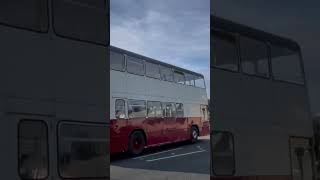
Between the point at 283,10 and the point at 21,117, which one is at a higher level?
the point at 283,10

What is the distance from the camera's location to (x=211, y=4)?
6.98ft

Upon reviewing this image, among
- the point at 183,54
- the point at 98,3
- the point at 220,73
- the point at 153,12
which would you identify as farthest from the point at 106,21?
the point at 220,73

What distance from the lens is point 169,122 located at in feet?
6.59

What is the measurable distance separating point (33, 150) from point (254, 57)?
102 centimetres

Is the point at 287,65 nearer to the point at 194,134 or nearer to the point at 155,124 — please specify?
the point at 194,134

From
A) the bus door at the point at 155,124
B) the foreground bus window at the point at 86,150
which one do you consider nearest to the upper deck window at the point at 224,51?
the bus door at the point at 155,124

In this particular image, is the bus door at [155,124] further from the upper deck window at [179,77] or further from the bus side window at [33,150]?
the bus side window at [33,150]

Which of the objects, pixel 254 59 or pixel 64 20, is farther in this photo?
pixel 254 59

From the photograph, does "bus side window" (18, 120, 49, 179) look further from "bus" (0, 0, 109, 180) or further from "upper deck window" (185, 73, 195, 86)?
"upper deck window" (185, 73, 195, 86)

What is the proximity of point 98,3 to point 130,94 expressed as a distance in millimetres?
328

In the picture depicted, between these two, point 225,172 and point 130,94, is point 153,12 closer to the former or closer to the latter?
point 130,94

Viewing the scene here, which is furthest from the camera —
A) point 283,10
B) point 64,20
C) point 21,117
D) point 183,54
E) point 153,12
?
point 283,10

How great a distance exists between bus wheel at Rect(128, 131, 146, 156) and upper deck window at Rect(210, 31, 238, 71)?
1.43ft

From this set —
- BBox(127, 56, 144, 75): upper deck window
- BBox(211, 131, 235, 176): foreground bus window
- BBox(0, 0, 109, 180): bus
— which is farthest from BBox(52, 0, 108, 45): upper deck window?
BBox(211, 131, 235, 176): foreground bus window
